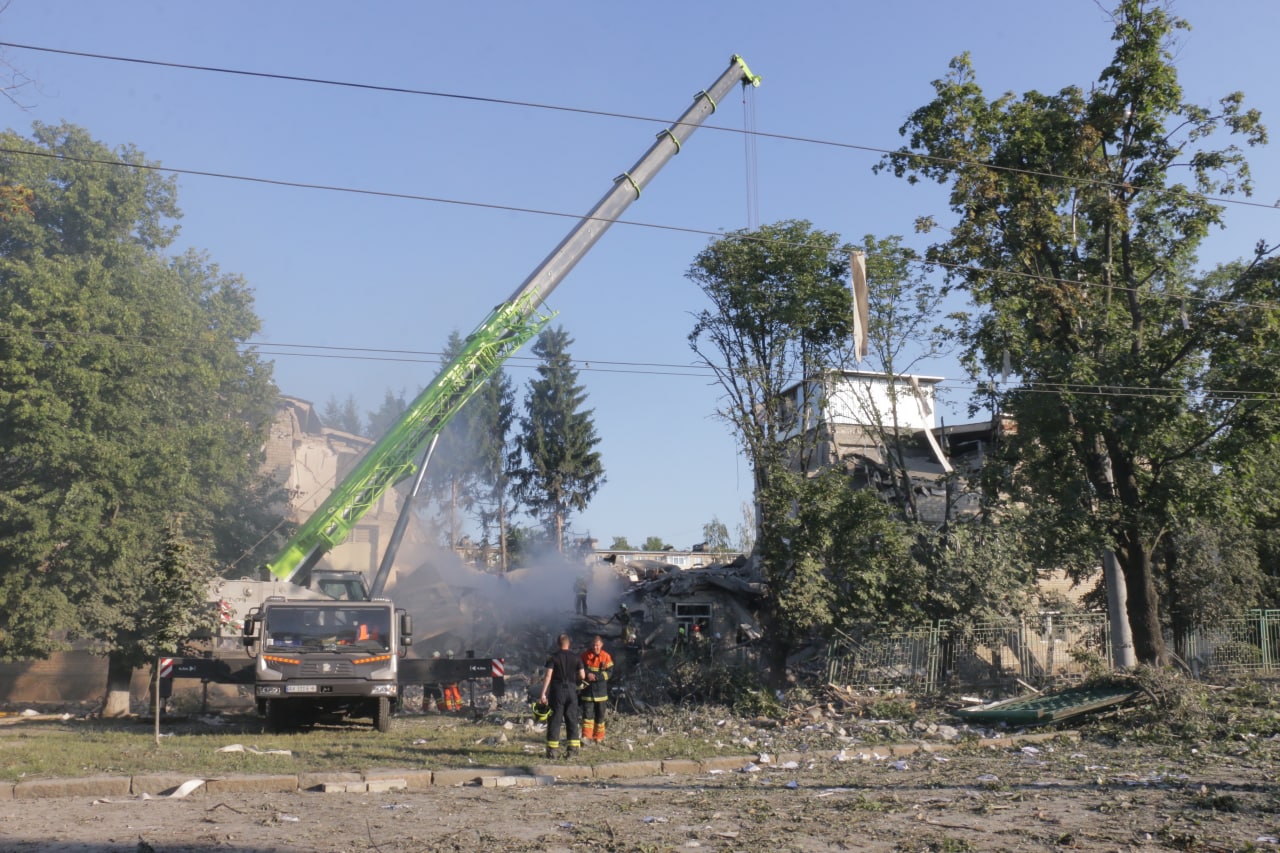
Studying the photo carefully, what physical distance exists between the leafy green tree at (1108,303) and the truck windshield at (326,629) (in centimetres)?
1344

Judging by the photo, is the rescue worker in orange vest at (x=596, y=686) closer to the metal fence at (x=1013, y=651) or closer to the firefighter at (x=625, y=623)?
the metal fence at (x=1013, y=651)

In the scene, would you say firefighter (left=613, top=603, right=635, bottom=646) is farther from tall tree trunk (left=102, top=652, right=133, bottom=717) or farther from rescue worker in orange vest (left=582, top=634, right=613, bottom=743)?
tall tree trunk (left=102, top=652, right=133, bottom=717)

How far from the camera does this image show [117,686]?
23922mm

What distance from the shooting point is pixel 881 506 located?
72.4 feet

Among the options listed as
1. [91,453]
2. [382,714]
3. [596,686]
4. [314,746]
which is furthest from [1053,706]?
[91,453]

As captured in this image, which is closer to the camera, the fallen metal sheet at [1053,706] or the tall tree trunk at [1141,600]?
the fallen metal sheet at [1053,706]

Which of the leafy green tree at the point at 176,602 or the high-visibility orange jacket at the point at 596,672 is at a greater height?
the leafy green tree at the point at 176,602

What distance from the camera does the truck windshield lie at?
1717 centimetres

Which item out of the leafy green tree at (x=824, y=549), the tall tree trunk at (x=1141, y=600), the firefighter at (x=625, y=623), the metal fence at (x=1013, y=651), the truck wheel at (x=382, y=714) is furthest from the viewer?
the firefighter at (x=625, y=623)

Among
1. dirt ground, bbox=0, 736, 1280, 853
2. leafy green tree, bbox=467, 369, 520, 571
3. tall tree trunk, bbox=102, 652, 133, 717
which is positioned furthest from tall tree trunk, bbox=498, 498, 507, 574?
dirt ground, bbox=0, 736, 1280, 853

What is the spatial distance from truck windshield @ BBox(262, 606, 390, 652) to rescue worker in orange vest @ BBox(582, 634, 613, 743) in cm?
430

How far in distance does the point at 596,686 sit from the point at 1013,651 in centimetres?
1302

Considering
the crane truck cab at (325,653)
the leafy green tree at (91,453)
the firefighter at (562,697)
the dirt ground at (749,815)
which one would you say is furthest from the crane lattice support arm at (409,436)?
the dirt ground at (749,815)

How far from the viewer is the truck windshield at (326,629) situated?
17172mm
